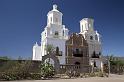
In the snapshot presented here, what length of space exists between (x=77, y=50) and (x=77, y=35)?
3.94 m

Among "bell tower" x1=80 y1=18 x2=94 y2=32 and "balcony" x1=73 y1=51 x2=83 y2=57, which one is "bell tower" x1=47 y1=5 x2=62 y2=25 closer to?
"bell tower" x1=80 y1=18 x2=94 y2=32

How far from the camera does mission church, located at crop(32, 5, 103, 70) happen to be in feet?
151

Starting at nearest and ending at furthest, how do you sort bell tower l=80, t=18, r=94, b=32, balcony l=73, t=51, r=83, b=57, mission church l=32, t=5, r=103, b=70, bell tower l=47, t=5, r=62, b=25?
1. mission church l=32, t=5, r=103, b=70
2. bell tower l=47, t=5, r=62, b=25
3. balcony l=73, t=51, r=83, b=57
4. bell tower l=80, t=18, r=94, b=32

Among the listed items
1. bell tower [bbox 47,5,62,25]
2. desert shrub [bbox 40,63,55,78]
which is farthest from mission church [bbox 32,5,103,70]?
desert shrub [bbox 40,63,55,78]

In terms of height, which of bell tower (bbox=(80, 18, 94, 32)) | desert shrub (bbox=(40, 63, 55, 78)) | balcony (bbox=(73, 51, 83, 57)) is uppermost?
bell tower (bbox=(80, 18, 94, 32))

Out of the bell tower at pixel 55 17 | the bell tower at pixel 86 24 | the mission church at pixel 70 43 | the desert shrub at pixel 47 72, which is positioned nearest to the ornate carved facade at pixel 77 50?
the mission church at pixel 70 43

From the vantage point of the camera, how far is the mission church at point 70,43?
151ft

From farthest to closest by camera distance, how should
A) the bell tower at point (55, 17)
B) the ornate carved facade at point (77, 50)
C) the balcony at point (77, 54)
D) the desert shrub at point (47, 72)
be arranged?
1. the balcony at point (77, 54)
2. the bell tower at point (55, 17)
3. the ornate carved facade at point (77, 50)
4. the desert shrub at point (47, 72)

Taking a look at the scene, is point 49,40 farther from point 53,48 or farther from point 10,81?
point 10,81

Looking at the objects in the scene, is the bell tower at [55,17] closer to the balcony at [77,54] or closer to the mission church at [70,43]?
the mission church at [70,43]

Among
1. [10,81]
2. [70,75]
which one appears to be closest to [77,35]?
[70,75]

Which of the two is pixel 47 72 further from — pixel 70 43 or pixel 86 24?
pixel 86 24

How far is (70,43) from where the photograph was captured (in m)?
48.6

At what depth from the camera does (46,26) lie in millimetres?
47406
